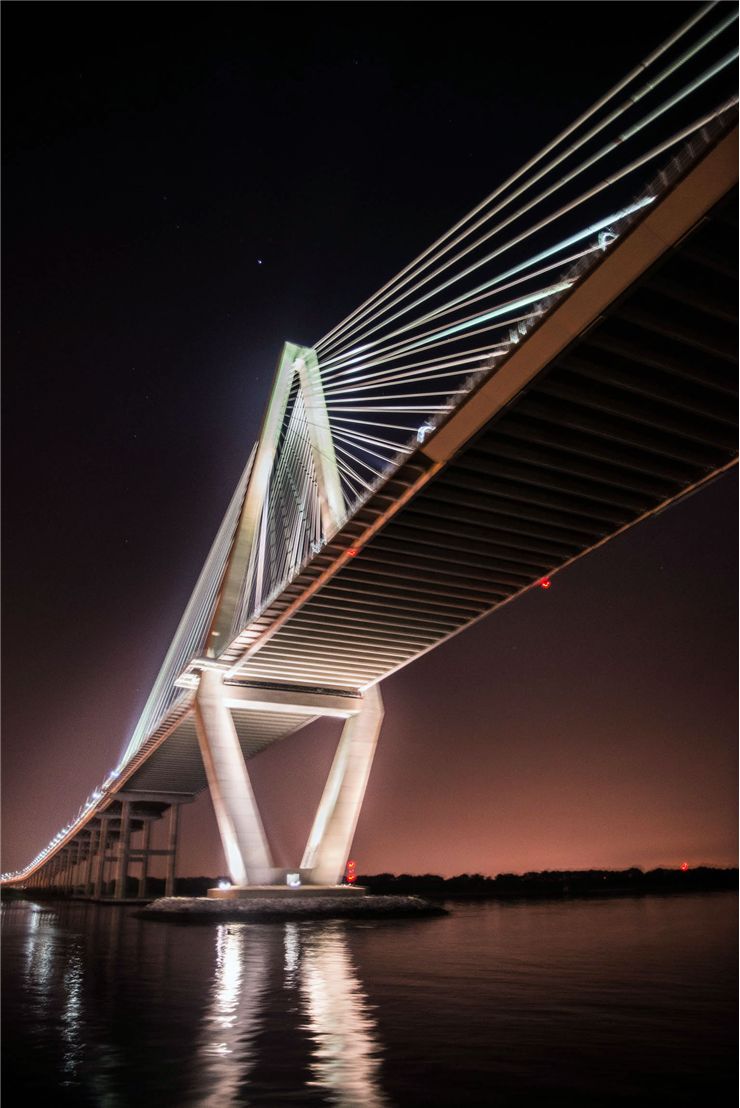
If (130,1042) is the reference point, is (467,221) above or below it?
above

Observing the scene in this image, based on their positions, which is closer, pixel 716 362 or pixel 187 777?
pixel 716 362

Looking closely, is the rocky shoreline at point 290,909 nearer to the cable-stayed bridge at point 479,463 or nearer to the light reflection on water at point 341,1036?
the cable-stayed bridge at point 479,463

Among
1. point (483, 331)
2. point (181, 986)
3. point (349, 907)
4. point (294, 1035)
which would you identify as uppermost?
point (483, 331)

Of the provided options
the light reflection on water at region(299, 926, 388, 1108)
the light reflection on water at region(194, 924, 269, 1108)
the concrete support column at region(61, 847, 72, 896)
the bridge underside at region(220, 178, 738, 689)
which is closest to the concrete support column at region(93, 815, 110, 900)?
the concrete support column at region(61, 847, 72, 896)

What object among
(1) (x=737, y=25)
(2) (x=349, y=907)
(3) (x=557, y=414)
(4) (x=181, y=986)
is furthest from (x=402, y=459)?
(2) (x=349, y=907)

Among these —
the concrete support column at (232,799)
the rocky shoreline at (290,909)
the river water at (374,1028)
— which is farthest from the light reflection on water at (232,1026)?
the concrete support column at (232,799)

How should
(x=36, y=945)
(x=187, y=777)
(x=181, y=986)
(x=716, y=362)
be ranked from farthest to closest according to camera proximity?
(x=187, y=777), (x=36, y=945), (x=716, y=362), (x=181, y=986)

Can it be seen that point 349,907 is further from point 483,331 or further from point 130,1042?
point 130,1042

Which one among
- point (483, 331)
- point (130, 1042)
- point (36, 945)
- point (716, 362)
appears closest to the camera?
point (130, 1042)
